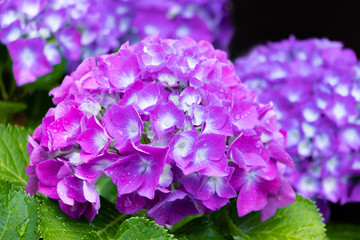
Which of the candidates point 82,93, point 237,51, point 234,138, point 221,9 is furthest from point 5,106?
point 237,51

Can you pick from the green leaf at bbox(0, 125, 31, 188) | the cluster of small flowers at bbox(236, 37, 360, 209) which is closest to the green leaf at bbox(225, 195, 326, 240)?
the cluster of small flowers at bbox(236, 37, 360, 209)

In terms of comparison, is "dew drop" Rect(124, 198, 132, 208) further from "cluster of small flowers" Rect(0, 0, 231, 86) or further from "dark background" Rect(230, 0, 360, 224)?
"dark background" Rect(230, 0, 360, 224)

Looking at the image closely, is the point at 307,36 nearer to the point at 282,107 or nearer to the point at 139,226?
the point at 282,107

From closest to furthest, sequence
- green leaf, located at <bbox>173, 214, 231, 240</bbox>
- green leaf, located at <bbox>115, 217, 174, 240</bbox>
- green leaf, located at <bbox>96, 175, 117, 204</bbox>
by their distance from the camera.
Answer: green leaf, located at <bbox>115, 217, 174, 240</bbox>, green leaf, located at <bbox>173, 214, 231, 240</bbox>, green leaf, located at <bbox>96, 175, 117, 204</bbox>

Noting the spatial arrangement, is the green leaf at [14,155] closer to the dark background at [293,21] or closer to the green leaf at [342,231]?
the green leaf at [342,231]

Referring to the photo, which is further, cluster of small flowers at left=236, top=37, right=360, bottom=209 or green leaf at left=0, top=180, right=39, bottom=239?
cluster of small flowers at left=236, top=37, right=360, bottom=209

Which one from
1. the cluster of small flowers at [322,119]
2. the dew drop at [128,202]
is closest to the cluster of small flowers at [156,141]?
the dew drop at [128,202]

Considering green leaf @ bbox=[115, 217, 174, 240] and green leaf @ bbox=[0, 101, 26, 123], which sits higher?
green leaf @ bbox=[115, 217, 174, 240]
